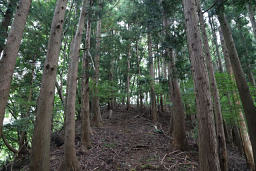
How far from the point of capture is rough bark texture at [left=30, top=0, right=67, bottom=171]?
296 cm

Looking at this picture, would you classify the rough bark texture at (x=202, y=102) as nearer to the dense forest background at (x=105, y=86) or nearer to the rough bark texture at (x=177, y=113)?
the dense forest background at (x=105, y=86)

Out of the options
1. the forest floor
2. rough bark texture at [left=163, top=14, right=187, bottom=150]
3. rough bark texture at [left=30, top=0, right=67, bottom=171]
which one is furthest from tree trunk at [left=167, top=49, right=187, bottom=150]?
rough bark texture at [left=30, top=0, right=67, bottom=171]

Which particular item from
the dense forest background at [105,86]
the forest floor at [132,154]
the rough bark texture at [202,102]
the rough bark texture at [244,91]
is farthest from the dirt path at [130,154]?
the rough bark texture at [202,102]

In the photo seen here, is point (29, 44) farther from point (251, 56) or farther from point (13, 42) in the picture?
point (251, 56)

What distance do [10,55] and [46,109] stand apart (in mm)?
1434

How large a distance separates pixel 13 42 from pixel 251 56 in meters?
15.6

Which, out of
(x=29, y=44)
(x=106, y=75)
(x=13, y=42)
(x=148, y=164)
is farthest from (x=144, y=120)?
(x=13, y=42)

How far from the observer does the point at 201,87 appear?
3.27 m

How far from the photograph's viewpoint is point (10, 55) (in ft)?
10.7

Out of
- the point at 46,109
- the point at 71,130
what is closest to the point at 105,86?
the point at 71,130

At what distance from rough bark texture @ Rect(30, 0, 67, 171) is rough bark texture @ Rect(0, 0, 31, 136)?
2.15 ft

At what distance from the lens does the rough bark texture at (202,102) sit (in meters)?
2.97

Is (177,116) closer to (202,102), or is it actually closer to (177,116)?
(177,116)

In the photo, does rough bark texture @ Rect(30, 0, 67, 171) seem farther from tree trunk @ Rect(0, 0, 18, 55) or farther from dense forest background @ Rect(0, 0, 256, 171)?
tree trunk @ Rect(0, 0, 18, 55)
